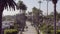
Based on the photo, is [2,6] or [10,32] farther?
[10,32]

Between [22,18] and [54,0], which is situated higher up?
[54,0]

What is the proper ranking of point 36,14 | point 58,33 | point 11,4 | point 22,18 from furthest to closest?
1. point 36,14
2. point 22,18
3. point 58,33
4. point 11,4

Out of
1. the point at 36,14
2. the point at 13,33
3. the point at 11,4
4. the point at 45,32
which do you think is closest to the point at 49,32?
the point at 45,32

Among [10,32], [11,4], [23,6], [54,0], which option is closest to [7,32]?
[10,32]

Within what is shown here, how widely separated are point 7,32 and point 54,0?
37.1 ft

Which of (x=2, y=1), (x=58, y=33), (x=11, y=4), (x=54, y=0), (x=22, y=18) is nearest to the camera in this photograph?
(x=2, y=1)

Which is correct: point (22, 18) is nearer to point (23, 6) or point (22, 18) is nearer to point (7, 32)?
point (23, 6)

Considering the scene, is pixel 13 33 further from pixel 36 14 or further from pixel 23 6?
pixel 36 14

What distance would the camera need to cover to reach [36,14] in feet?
258

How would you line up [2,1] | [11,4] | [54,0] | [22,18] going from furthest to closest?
1. [22,18]
2. [54,0]
3. [11,4]
4. [2,1]

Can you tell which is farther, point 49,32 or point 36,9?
point 36,9

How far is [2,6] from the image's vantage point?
21.0m

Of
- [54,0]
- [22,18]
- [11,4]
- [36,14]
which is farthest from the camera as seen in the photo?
[36,14]

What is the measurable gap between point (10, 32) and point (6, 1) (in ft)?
56.1
